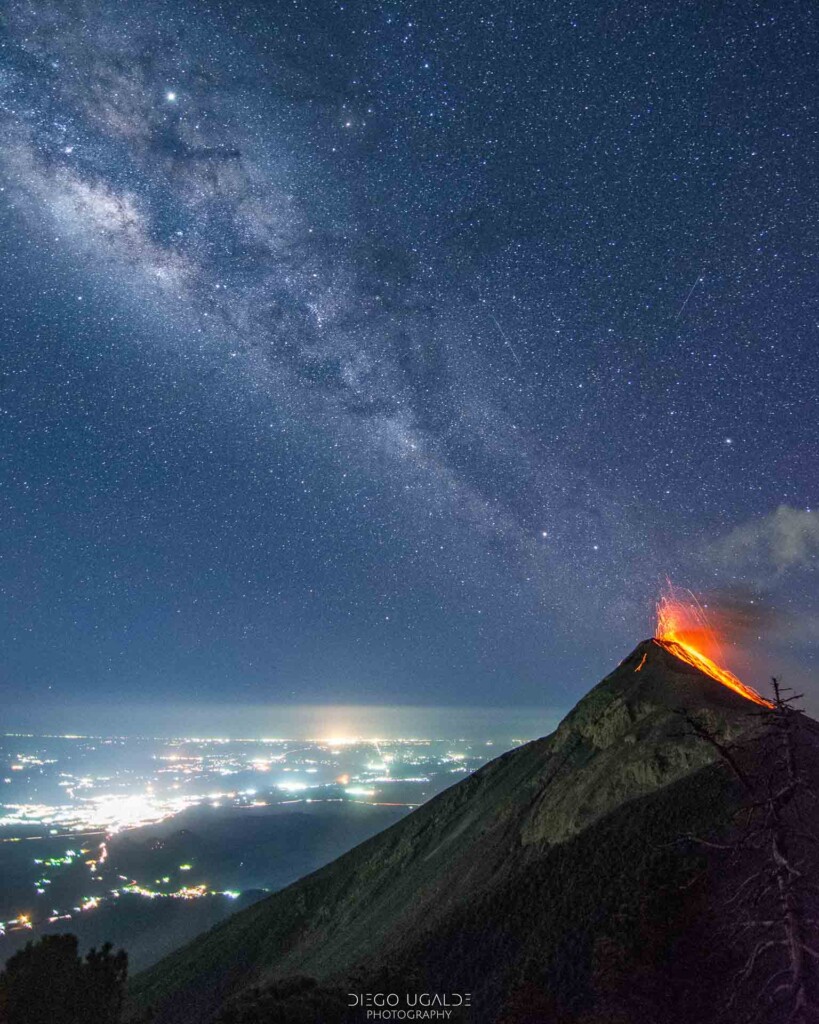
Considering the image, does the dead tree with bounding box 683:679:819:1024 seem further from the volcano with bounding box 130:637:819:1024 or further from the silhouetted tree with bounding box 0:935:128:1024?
the silhouetted tree with bounding box 0:935:128:1024

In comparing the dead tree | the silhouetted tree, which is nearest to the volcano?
the dead tree

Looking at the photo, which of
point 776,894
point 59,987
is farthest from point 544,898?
point 59,987

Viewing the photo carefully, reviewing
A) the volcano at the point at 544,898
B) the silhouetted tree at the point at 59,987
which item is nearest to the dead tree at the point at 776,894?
the volcano at the point at 544,898

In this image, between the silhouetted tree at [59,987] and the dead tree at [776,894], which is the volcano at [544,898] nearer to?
the dead tree at [776,894]

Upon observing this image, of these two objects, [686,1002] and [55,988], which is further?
[55,988]

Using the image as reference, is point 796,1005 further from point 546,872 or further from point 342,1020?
point 546,872

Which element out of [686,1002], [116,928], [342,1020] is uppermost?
[686,1002]

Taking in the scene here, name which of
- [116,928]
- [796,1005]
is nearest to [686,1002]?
[796,1005]
